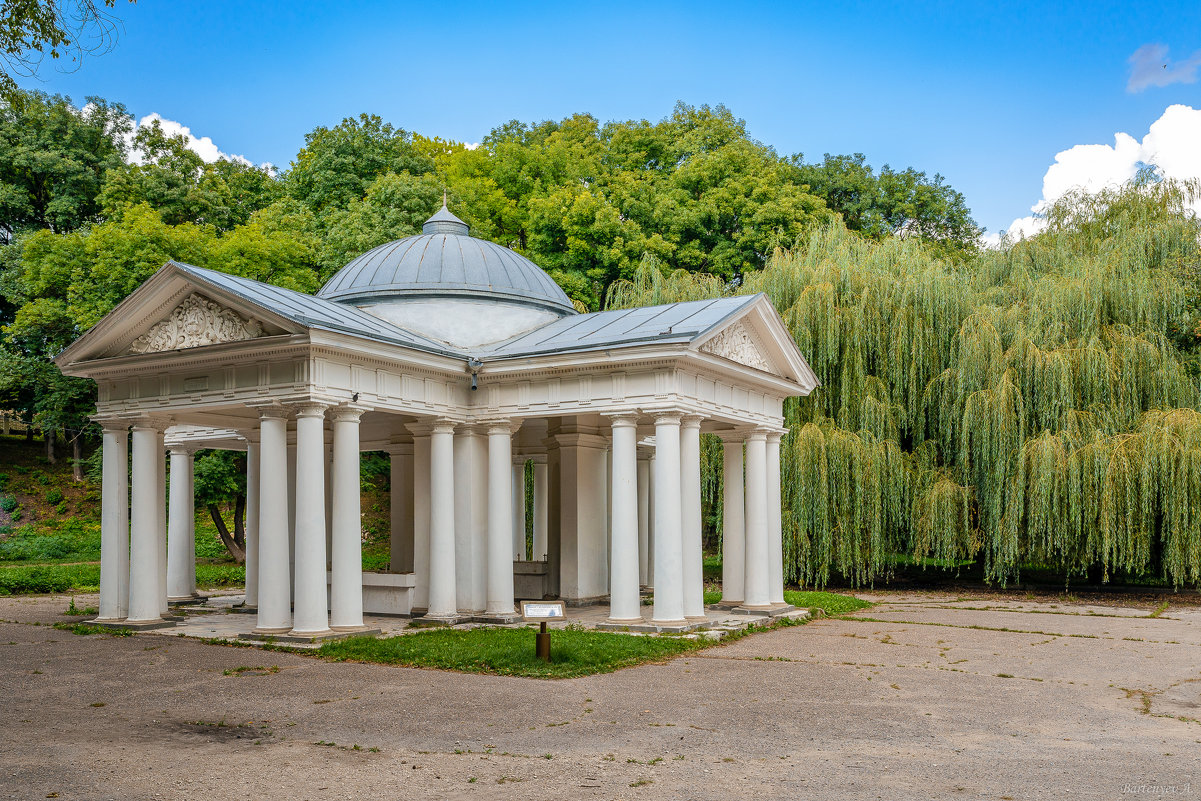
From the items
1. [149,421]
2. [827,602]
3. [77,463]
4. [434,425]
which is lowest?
[827,602]

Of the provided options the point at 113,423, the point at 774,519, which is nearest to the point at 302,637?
the point at 113,423

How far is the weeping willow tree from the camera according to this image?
21.7m

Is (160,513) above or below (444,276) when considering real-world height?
below

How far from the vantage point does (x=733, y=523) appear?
20.5 metres

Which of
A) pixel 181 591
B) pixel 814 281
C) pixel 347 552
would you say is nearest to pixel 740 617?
pixel 347 552

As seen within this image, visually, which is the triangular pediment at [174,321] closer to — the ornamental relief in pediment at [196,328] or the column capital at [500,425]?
the ornamental relief in pediment at [196,328]

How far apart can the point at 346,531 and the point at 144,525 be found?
4052 millimetres

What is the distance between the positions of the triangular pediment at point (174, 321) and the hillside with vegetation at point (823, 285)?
204 inches

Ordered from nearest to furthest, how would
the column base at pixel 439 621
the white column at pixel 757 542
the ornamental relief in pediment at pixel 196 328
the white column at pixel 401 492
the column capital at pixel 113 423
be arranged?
the ornamental relief in pediment at pixel 196 328, the column base at pixel 439 621, the column capital at pixel 113 423, the white column at pixel 757 542, the white column at pixel 401 492

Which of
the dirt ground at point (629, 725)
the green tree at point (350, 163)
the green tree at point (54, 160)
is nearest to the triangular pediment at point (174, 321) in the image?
the dirt ground at point (629, 725)

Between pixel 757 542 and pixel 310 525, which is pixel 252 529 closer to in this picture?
pixel 310 525

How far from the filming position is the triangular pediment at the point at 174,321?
1584cm

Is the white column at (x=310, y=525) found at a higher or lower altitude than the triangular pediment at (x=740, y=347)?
lower

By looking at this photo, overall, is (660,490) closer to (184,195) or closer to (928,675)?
(928,675)
